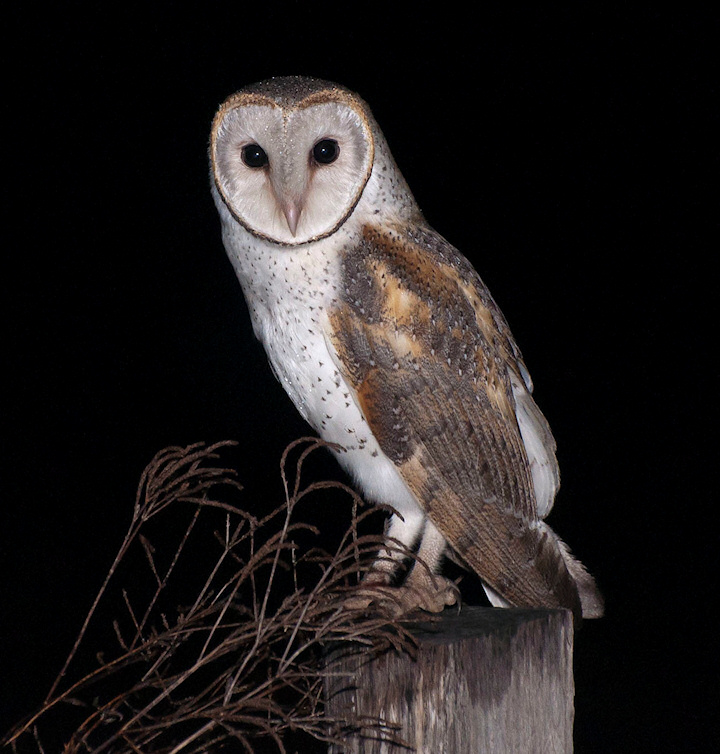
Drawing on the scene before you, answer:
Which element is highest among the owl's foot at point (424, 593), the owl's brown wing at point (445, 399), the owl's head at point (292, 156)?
the owl's head at point (292, 156)

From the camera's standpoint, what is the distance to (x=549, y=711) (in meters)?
1.21

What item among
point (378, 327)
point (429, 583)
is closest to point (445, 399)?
point (378, 327)

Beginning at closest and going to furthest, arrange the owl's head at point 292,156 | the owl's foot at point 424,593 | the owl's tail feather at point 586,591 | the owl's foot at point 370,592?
the owl's foot at point 370,592, the owl's head at point 292,156, the owl's foot at point 424,593, the owl's tail feather at point 586,591

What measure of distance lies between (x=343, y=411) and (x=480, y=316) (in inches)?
11.9

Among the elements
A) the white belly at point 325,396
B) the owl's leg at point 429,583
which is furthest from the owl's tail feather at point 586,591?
the white belly at point 325,396

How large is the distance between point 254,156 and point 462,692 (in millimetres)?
863

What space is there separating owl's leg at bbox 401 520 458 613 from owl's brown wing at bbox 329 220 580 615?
74 millimetres

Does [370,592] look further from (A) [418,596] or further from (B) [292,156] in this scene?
(B) [292,156]

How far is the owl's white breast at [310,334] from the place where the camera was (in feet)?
4.63

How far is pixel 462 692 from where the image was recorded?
1.13m

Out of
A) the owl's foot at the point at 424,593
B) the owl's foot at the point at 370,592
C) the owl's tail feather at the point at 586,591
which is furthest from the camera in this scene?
the owl's tail feather at the point at 586,591

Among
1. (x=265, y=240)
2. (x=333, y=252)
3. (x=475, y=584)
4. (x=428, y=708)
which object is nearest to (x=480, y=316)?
(x=333, y=252)

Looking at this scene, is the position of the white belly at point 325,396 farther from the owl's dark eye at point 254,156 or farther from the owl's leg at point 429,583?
the owl's dark eye at point 254,156

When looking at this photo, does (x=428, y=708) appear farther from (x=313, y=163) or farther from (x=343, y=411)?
(x=313, y=163)
